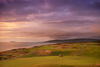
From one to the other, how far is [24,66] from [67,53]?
25303 millimetres

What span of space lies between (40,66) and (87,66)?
6963 mm

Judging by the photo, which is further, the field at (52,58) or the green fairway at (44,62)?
the field at (52,58)

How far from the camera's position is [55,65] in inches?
658

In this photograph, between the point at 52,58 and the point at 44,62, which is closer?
the point at 44,62

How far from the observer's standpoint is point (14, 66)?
15992mm

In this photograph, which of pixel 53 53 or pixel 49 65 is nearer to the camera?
pixel 49 65

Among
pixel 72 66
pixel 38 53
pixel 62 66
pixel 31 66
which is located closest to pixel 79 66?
pixel 72 66

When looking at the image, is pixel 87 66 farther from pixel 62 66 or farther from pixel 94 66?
pixel 62 66

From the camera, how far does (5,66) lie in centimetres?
1602

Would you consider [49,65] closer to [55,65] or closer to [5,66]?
[55,65]

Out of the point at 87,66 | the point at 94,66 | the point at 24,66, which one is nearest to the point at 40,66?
the point at 24,66

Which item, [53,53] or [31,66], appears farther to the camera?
[53,53]

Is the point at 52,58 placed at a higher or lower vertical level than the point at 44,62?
lower

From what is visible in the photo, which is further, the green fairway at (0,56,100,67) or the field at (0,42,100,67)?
the field at (0,42,100,67)
